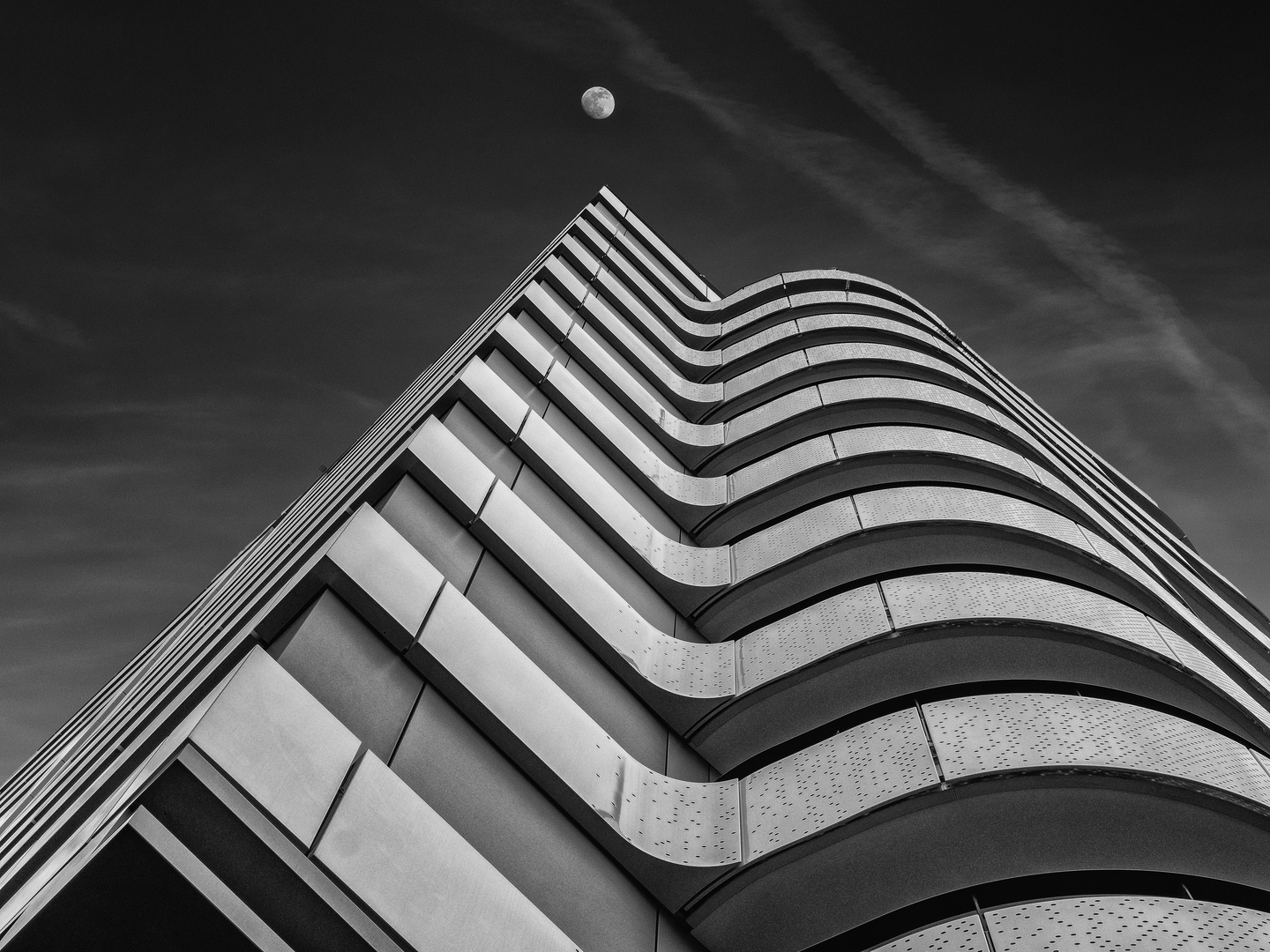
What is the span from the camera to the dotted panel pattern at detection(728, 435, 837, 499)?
43.9 ft

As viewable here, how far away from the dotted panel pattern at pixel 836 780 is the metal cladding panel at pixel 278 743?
3.50 metres

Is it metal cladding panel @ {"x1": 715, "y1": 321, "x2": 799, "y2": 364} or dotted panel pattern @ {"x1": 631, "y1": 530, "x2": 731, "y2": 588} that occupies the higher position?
metal cladding panel @ {"x1": 715, "y1": 321, "x2": 799, "y2": 364}

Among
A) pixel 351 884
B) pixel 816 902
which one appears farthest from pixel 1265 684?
pixel 351 884

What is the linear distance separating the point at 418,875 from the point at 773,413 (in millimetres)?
12877

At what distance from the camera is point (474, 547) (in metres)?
8.55

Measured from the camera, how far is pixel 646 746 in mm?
8344

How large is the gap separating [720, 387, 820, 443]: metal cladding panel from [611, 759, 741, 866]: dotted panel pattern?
916 cm

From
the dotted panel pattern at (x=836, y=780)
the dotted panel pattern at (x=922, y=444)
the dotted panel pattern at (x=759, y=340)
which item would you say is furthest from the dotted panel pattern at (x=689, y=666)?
the dotted panel pattern at (x=759, y=340)

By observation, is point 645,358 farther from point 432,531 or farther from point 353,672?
point 353,672

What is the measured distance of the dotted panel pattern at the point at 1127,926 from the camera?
5.17 m

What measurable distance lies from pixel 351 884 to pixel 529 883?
2197mm

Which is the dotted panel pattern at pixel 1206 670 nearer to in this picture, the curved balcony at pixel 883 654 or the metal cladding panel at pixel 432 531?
the curved balcony at pixel 883 654

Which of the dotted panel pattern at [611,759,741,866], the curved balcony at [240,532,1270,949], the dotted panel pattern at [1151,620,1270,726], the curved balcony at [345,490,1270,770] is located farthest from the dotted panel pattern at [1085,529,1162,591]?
the dotted panel pattern at [611,759,741,866]

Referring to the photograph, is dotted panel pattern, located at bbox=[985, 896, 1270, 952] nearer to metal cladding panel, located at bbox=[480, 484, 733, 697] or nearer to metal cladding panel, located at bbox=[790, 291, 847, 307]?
metal cladding panel, located at bbox=[480, 484, 733, 697]
